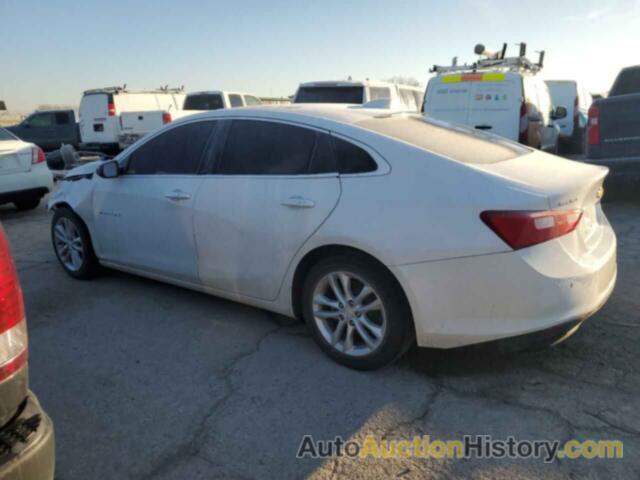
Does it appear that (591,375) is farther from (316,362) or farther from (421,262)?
(316,362)

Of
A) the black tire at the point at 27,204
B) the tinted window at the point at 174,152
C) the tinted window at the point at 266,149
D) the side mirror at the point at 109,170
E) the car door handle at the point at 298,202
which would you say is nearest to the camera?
the car door handle at the point at 298,202

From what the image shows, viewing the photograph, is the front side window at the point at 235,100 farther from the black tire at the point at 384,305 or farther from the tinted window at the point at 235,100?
the black tire at the point at 384,305

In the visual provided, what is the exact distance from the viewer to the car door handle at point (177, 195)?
153 inches

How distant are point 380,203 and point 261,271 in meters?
1.01

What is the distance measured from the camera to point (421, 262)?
281cm

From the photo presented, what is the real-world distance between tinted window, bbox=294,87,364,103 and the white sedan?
620 cm

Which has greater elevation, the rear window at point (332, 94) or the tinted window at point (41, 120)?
the rear window at point (332, 94)

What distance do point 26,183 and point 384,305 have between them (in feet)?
22.9

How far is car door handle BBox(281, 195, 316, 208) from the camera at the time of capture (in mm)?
3229

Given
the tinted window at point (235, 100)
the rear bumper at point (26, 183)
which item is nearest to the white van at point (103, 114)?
the tinted window at point (235, 100)

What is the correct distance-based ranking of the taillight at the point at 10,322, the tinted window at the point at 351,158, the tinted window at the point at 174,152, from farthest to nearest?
1. the tinted window at the point at 174,152
2. the tinted window at the point at 351,158
3. the taillight at the point at 10,322

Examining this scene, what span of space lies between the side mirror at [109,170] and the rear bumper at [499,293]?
2.68 metres

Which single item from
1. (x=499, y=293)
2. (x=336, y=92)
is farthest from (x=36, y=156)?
(x=499, y=293)

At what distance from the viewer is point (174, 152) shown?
13.6 feet
